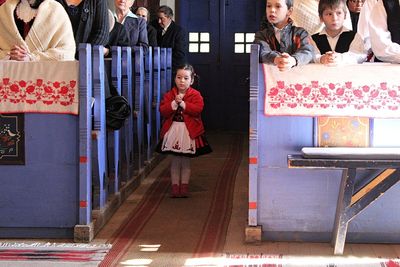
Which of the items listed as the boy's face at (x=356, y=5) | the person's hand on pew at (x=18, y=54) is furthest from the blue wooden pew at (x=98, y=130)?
the boy's face at (x=356, y=5)

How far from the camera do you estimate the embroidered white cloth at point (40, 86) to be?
4.97m

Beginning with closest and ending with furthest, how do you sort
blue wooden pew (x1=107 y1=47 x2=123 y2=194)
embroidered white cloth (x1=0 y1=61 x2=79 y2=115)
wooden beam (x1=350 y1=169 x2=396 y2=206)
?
wooden beam (x1=350 y1=169 x2=396 y2=206) < embroidered white cloth (x1=0 y1=61 x2=79 y2=115) < blue wooden pew (x1=107 y1=47 x2=123 y2=194)

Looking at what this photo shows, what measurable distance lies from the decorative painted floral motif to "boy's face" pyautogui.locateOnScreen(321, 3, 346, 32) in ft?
5.21

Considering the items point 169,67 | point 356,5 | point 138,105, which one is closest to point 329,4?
point 356,5

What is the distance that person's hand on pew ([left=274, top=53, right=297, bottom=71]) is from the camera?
4.77 metres

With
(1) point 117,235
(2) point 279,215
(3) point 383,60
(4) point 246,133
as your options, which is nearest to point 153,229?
(1) point 117,235

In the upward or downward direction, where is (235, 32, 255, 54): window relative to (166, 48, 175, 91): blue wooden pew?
upward

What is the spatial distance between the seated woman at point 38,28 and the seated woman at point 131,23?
2.28m

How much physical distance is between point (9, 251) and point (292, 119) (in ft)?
5.91

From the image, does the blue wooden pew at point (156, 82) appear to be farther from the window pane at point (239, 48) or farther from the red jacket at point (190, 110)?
the window pane at point (239, 48)

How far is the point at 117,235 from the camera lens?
17.3 ft

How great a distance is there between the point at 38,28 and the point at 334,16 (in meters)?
1.89

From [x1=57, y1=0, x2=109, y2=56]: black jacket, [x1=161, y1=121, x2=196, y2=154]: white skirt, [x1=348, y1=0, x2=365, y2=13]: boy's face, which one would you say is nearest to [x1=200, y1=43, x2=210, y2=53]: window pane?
[x1=161, y1=121, x2=196, y2=154]: white skirt

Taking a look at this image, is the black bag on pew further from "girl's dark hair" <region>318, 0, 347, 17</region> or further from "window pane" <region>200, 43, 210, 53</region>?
"window pane" <region>200, 43, 210, 53</region>
